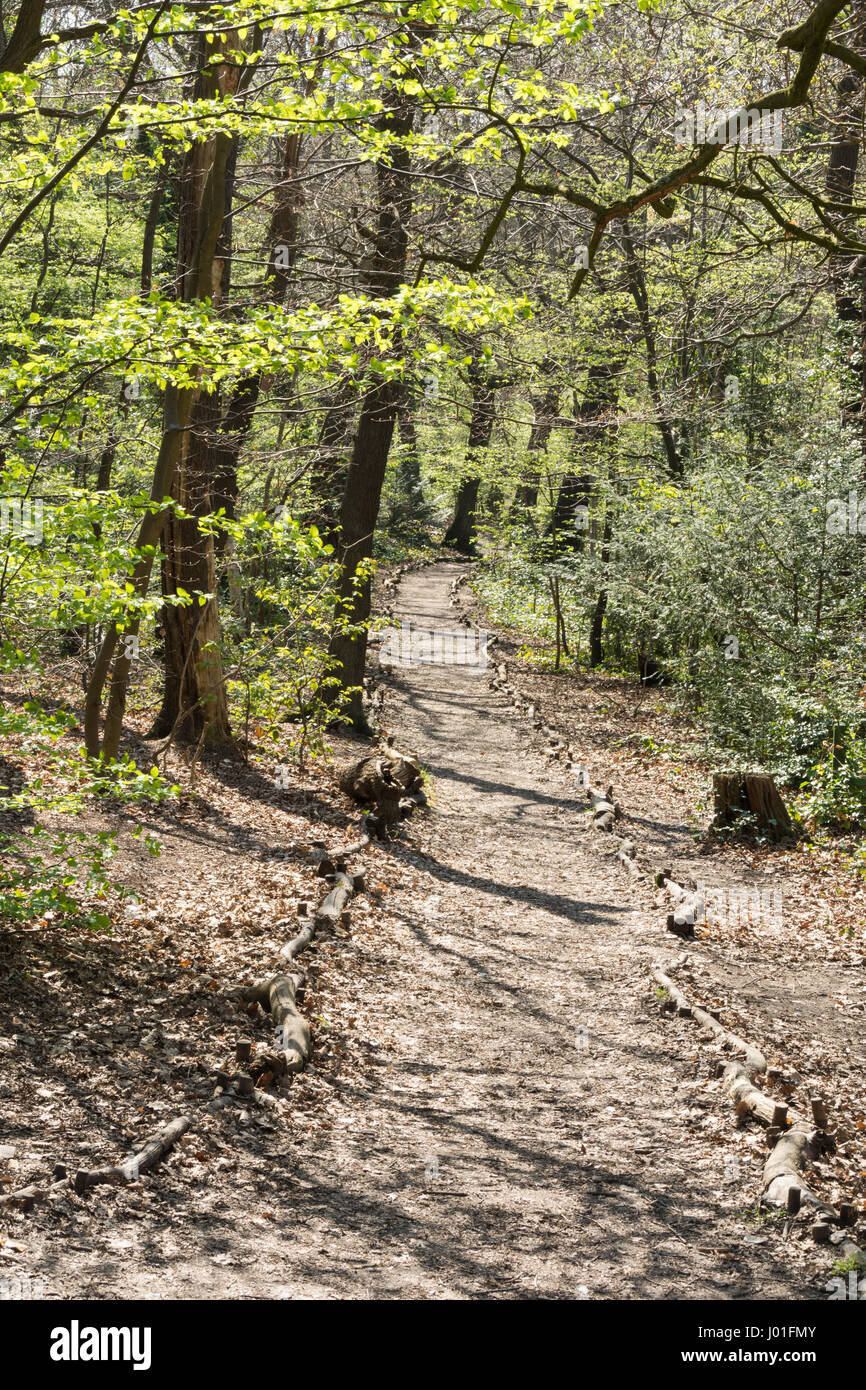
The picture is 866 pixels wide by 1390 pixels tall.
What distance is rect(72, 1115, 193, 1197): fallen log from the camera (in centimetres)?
411

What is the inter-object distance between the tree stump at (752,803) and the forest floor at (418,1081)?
54 centimetres

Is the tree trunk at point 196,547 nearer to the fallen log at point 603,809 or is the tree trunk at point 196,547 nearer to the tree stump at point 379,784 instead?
the tree stump at point 379,784

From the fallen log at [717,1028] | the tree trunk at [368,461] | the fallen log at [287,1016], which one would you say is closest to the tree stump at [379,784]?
the tree trunk at [368,461]

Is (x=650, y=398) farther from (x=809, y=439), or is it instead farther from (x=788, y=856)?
(x=788, y=856)

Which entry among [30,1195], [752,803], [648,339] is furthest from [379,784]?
[648,339]

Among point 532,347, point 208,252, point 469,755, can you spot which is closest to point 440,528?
point 532,347

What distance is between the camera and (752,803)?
10797 mm

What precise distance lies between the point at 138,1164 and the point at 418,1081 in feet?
6.34

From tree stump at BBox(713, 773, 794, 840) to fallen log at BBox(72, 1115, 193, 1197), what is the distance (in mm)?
7283

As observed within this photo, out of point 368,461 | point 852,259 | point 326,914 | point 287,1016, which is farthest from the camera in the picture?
point 368,461

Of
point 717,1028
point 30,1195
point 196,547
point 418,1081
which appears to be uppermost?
point 196,547

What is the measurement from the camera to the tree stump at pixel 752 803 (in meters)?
10.6

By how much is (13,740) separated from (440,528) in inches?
1585

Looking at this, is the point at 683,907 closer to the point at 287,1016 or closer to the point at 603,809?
the point at 603,809
